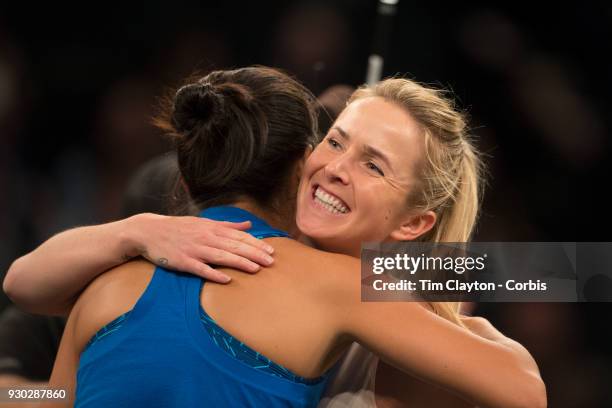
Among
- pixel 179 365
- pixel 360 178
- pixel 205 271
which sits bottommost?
pixel 179 365

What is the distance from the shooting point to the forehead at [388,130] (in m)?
1.27

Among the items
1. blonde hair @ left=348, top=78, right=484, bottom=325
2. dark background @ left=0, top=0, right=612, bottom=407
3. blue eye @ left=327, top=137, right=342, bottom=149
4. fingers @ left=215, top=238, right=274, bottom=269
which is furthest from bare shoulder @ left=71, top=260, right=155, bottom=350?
dark background @ left=0, top=0, right=612, bottom=407

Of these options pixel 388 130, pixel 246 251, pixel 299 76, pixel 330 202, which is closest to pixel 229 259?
pixel 246 251

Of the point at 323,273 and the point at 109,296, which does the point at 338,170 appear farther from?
the point at 109,296

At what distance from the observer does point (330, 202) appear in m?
1.27

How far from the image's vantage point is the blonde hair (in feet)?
4.29

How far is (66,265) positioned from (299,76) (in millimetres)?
1810

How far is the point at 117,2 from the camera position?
2.86 metres

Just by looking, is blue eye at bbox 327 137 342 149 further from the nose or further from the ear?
the ear

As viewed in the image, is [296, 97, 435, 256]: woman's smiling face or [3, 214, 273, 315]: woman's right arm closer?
[3, 214, 273, 315]: woman's right arm

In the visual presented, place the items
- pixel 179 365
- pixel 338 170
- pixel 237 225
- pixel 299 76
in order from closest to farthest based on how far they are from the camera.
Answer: pixel 179 365, pixel 237 225, pixel 338 170, pixel 299 76

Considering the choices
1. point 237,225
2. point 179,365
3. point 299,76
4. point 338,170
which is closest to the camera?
point 179,365

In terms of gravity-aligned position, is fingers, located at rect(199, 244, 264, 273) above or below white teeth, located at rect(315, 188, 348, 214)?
below

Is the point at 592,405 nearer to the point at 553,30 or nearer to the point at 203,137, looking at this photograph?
the point at 553,30
